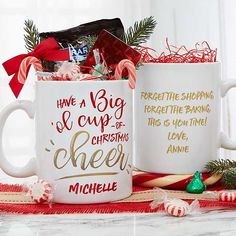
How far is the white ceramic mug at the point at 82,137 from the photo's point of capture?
893 millimetres

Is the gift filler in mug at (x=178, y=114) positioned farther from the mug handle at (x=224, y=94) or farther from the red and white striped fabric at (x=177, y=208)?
the red and white striped fabric at (x=177, y=208)

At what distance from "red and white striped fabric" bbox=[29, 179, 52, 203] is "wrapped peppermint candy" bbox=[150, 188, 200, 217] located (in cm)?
15

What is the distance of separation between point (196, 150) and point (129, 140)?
138 mm

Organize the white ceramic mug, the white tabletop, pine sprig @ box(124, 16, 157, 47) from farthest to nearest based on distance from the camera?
A: pine sprig @ box(124, 16, 157, 47)
the white ceramic mug
the white tabletop

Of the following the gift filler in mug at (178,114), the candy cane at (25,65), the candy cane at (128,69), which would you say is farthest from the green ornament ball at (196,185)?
the candy cane at (25,65)

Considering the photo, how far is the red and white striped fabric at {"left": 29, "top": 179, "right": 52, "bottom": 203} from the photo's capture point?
0.90 meters

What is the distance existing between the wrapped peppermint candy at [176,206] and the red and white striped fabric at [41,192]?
0.15 metres

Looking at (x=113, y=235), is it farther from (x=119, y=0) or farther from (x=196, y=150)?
(x=119, y=0)

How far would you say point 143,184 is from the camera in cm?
103

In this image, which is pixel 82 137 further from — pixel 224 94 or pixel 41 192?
pixel 224 94

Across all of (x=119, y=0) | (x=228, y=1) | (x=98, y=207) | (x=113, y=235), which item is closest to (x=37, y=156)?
(x=98, y=207)

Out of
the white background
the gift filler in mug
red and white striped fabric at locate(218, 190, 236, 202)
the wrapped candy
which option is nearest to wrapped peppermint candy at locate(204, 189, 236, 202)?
red and white striped fabric at locate(218, 190, 236, 202)

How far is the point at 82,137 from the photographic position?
896 millimetres

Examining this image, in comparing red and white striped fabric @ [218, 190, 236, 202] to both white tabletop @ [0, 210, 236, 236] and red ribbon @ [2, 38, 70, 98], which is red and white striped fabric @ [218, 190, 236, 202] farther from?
red ribbon @ [2, 38, 70, 98]
